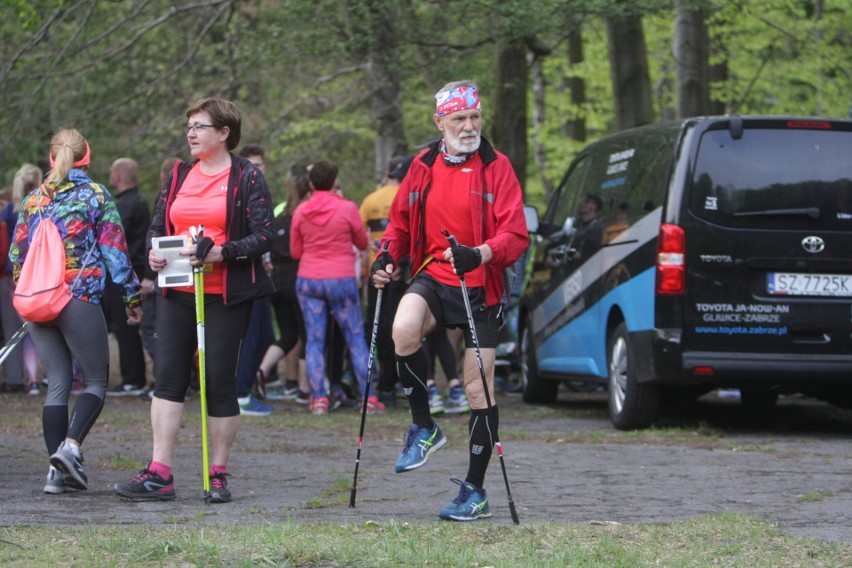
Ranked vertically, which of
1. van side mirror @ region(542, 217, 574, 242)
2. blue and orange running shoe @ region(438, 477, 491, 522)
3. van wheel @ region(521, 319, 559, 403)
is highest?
van side mirror @ region(542, 217, 574, 242)

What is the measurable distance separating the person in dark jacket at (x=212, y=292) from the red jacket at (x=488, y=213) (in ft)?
2.49

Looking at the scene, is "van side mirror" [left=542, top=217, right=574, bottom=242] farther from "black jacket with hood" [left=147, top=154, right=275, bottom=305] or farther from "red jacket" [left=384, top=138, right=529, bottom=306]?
"red jacket" [left=384, top=138, right=529, bottom=306]

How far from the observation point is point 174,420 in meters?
7.09

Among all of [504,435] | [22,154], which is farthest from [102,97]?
[504,435]

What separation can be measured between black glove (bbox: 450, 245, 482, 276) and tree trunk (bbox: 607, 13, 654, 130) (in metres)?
11.6

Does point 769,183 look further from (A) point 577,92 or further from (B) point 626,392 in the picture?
(A) point 577,92

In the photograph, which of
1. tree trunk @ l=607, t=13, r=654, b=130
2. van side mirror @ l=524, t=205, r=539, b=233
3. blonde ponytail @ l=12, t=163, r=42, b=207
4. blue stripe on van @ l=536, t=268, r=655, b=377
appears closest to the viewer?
blue stripe on van @ l=536, t=268, r=655, b=377

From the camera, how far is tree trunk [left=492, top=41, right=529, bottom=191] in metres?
17.6

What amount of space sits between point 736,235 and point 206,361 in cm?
425

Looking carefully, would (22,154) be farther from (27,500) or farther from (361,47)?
(27,500)

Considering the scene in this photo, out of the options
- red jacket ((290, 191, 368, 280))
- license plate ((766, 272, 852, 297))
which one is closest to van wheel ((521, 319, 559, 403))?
red jacket ((290, 191, 368, 280))

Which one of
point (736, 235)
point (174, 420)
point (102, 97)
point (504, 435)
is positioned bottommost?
point (504, 435)

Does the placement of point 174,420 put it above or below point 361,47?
below

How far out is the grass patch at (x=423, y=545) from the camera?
16.7ft
